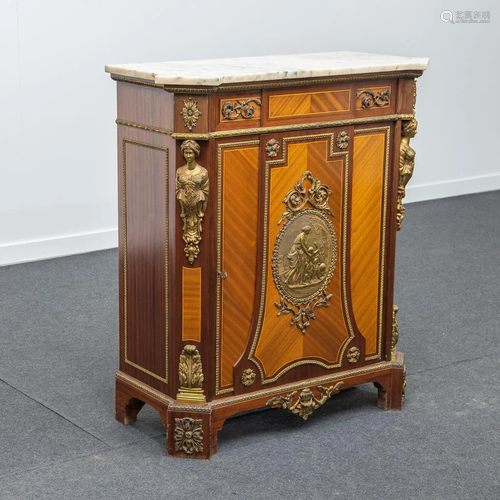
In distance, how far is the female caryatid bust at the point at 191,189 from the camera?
11.2ft

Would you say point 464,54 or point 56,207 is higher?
point 464,54

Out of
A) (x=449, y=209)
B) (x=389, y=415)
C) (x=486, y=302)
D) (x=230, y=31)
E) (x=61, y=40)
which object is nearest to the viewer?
(x=389, y=415)

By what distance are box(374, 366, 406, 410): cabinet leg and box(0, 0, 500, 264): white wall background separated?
9.20 ft

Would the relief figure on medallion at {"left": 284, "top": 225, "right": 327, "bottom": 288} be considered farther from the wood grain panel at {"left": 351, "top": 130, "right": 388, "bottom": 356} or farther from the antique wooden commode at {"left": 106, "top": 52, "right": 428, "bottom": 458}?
the wood grain panel at {"left": 351, "top": 130, "right": 388, "bottom": 356}

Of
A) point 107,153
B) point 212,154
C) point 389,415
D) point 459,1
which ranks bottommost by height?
point 389,415

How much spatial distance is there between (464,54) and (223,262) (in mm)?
5020

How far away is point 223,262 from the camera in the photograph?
3592 millimetres

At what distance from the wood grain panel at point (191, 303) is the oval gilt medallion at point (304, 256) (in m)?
0.31

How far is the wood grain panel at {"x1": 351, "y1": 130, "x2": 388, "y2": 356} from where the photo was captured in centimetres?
387

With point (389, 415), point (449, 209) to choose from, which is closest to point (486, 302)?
point (389, 415)

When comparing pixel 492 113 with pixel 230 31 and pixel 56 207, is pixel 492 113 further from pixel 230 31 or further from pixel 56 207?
pixel 56 207

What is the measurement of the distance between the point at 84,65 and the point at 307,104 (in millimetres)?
2850

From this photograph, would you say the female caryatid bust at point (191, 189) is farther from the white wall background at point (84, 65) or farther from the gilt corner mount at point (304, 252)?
the white wall background at point (84, 65)

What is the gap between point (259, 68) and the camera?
3.59 m
